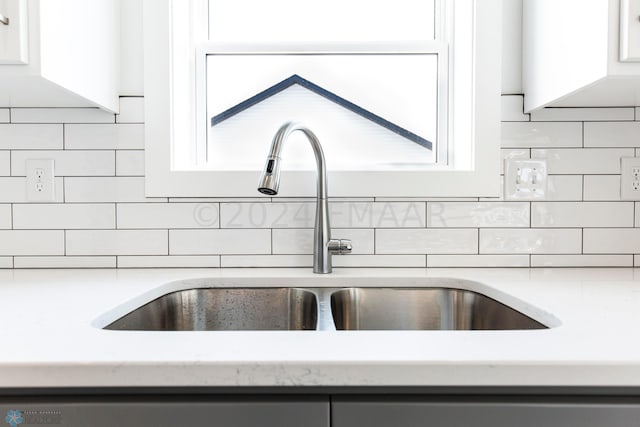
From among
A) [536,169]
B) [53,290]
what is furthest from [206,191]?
[536,169]

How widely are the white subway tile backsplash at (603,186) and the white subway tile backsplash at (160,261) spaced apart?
3.68 ft

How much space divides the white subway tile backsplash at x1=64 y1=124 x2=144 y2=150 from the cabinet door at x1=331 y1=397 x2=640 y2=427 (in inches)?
39.2

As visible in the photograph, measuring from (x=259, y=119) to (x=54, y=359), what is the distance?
1012 millimetres

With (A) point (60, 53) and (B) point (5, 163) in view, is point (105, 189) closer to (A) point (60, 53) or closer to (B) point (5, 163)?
(B) point (5, 163)

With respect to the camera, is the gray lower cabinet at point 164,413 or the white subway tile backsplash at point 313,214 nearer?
the gray lower cabinet at point 164,413

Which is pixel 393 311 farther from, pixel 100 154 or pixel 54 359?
pixel 100 154

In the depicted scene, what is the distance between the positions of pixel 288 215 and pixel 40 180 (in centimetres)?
72

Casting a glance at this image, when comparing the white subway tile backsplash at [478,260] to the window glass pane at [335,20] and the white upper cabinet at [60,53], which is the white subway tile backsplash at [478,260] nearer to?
the window glass pane at [335,20]

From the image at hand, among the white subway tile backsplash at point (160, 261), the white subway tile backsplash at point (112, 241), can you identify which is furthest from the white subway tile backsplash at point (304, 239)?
the white subway tile backsplash at point (112, 241)

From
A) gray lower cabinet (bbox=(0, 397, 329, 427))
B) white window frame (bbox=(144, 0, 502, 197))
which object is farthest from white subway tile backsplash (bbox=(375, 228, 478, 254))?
gray lower cabinet (bbox=(0, 397, 329, 427))

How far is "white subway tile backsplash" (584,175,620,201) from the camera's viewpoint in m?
1.30

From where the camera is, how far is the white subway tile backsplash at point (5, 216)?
1.30m

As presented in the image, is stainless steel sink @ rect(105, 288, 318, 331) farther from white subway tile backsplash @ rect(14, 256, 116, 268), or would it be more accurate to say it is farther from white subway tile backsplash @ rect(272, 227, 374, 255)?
white subway tile backsplash @ rect(14, 256, 116, 268)

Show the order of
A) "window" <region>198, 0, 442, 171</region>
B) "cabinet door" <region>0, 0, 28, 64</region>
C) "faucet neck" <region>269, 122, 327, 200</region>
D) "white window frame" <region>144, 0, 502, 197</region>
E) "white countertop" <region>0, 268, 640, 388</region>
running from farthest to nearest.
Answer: "window" <region>198, 0, 442, 171</region>
"white window frame" <region>144, 0, 502, 197</region>
"faucet neck" <region>269, 122, 327, 200</region>
"cabinet door" <region>0, 0, 28, 64</region>
"white countertop" <region>0, 268, 640, 388</region>
